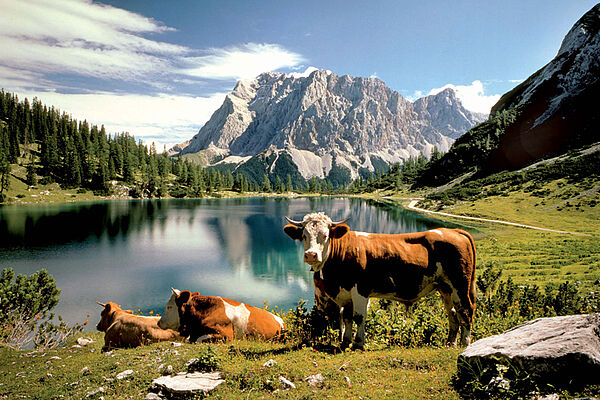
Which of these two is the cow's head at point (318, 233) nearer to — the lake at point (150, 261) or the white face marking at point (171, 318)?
the white face marking at point (171, 318)

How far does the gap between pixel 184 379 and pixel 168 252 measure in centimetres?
4670

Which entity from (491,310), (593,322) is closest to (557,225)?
(491,310)

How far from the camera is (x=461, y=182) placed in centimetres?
12681

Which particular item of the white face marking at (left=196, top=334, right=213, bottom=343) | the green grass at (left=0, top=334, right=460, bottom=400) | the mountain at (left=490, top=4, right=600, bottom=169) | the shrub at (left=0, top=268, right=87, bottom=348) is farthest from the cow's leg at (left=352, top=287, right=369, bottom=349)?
the mountain at (left=490, top=4, right=600, bottom=169)

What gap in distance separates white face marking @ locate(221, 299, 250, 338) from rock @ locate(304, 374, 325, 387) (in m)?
4.32

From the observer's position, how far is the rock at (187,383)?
20.4 ft

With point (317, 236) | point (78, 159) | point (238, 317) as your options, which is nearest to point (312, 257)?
point (317, 236)

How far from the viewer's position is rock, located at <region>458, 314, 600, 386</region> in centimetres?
460

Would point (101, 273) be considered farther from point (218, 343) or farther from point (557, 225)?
point (557, 225)

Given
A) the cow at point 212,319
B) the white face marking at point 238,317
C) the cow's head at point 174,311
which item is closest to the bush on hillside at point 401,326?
the cow at point 212,319

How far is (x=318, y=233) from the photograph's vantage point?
26.9 feet

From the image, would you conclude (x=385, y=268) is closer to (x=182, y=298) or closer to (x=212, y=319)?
(x=212, y=319)

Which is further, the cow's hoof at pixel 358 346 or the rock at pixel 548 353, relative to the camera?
the cow's hoof at pixel 358 346

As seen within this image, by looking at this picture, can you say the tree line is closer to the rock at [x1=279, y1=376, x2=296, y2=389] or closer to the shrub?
the shrub
